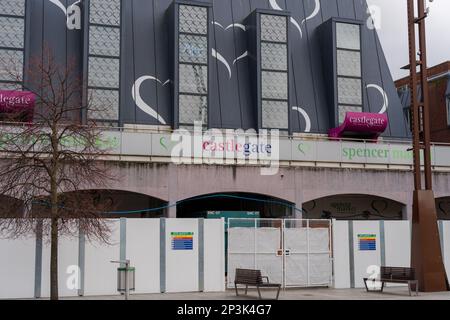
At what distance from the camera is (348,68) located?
125 ft

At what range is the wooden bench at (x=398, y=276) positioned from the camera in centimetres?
2169

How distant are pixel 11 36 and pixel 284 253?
1765 centimetres

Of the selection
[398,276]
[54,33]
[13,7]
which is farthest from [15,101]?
[398,276]

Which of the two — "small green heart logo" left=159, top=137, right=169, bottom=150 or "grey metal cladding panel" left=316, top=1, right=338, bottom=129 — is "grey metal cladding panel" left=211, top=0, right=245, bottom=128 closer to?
"grey metal cladding panel" left=316, top=1, right=338, bottom=129

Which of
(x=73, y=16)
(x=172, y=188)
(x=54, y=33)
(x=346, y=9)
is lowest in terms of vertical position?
(x=172, y=188)

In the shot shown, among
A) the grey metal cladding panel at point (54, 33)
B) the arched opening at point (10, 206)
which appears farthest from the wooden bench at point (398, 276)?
the grey metal cladding panel at point (54, 33)

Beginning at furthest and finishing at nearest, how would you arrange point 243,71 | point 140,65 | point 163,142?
point 243,71 → point 140,65 → point 163,142

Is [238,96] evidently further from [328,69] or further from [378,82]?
[378,82]

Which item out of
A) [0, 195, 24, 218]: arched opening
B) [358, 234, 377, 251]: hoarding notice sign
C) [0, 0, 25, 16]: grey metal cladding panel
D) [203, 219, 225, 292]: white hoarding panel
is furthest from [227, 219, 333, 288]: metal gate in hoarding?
[0, 0, 25, 16]: grey metal cladding panel

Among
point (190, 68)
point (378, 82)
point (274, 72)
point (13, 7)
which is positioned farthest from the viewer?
point (378, 82)

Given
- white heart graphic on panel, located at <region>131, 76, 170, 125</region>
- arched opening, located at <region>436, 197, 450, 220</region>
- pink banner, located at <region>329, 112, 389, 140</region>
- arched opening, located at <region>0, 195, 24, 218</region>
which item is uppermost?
white heart graphic on panel, located at <region>131, 76, 170, 125</region>

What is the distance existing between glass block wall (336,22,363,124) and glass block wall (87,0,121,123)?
12.3 meters

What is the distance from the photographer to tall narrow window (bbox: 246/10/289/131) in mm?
35844

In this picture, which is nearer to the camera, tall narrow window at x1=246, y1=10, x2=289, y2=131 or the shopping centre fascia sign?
the shopping centre fascia sign
